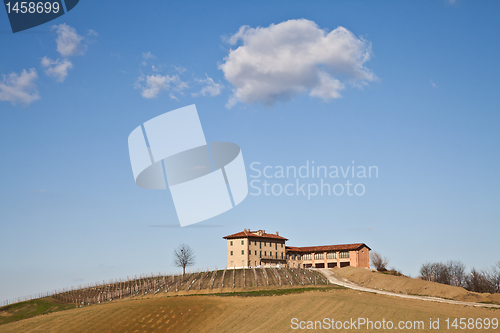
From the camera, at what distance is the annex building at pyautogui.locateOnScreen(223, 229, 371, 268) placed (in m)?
105

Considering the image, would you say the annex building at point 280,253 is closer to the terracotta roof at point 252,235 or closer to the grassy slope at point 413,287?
the terracotta roof at point 252,235

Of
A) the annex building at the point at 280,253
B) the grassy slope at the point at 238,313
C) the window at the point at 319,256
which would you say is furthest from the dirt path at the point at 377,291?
the window at the point at 319,256

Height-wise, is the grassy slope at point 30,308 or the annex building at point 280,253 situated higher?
the annex building at point 280,253

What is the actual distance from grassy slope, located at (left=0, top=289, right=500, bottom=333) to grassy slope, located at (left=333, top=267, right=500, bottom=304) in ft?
30.3

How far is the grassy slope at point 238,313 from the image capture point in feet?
165

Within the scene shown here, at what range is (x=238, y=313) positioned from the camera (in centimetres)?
5538

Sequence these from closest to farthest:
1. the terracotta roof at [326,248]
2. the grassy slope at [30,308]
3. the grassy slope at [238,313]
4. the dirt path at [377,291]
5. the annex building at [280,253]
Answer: the grassy slope at [238,313] → the dirt path at [377,291] → the grassy slope at [30,308] → the annex building at [280,253] → the terracotta roof at [326,248]

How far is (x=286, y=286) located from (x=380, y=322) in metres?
29.1

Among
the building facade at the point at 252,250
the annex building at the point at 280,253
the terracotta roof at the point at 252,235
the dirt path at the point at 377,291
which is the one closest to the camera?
the dirt path at the point at 377,291

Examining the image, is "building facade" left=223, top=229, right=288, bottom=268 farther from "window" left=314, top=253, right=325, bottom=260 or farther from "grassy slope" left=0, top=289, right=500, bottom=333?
"grassy slope" left=0, top=289, right=500, bottom=333

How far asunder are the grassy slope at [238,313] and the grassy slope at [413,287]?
925cm

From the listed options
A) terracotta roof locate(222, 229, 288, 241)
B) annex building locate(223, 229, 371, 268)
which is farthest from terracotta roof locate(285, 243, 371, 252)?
terracotta roof locate(222, 229, 288, 241)

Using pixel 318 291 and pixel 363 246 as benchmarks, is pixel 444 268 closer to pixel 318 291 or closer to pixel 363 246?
pixel 363 246

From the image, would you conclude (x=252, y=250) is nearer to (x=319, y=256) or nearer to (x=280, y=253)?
(x=280, y=253)
